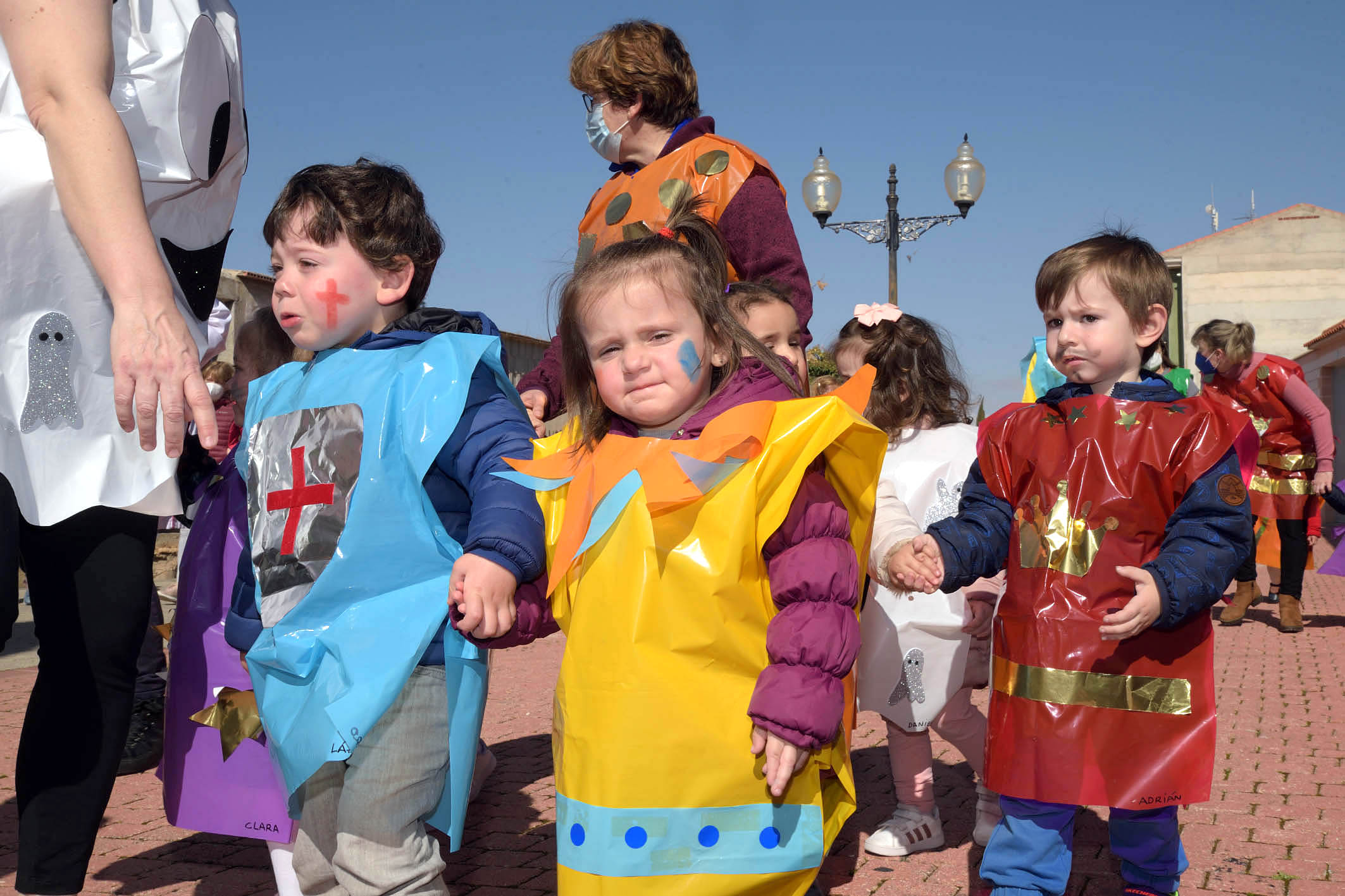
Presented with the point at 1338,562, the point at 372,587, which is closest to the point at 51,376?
the point at 372,587

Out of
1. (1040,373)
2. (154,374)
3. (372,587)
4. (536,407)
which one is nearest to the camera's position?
(154,374)

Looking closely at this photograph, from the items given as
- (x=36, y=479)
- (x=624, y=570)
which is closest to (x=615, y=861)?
(x=624, y=570)

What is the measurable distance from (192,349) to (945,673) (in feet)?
7.72

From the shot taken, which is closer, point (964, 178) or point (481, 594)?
point (481, 594)

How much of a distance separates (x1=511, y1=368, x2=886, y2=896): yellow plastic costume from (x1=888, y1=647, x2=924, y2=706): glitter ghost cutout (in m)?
1.24

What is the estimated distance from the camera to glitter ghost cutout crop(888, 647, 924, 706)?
3514 millimetres

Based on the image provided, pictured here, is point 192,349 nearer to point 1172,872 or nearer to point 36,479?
point 36,479

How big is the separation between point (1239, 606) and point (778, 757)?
804 centimetres

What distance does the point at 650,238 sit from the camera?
2.54m

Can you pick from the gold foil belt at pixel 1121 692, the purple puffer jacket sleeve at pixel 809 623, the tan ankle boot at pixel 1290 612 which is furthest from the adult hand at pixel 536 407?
the tan ankle boot at pixel 1290 612

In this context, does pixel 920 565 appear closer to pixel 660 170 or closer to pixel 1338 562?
pixel 660 170

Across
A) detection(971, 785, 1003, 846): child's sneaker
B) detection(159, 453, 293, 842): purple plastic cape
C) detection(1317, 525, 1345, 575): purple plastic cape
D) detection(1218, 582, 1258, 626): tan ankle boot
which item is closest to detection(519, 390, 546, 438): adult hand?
detection(159, 453, 293, 842): purple plastic cape

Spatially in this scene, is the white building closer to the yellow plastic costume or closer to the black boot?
the black boot

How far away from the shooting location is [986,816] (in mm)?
3602
